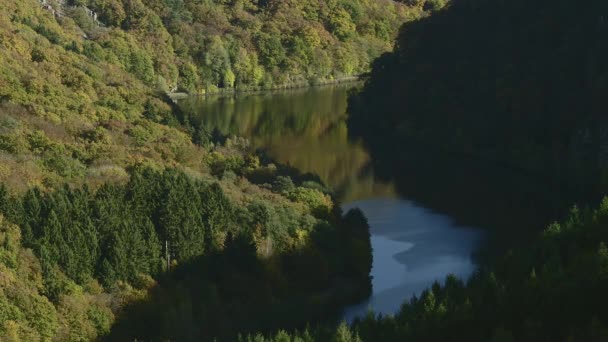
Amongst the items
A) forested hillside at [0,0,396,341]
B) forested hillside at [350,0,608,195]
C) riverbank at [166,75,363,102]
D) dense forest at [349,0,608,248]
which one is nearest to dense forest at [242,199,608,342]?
forested hillside at [0,0,396,341]

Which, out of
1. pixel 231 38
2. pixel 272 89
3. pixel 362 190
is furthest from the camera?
pixel 231 38

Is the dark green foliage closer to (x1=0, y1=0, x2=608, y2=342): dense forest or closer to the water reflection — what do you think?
(x1=0, y1=0, x2=608, y2=342): dense forest

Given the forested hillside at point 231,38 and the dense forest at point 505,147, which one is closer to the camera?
the dense forest at point 505,147

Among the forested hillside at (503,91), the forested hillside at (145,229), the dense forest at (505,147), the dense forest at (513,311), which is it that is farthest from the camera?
the forested hillside at (503,91)

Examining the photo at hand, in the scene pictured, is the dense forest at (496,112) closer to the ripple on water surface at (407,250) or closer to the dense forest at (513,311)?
the ripple on water surface at (407,250)

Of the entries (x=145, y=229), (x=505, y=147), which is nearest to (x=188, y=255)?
(x=145, y=229)

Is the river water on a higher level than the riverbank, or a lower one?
lower

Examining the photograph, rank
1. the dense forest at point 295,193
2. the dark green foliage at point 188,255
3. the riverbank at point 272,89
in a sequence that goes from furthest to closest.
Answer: the riverbank at point 272,89 → the dark green foliage at point 188,255 → the dense forest at point 295,193

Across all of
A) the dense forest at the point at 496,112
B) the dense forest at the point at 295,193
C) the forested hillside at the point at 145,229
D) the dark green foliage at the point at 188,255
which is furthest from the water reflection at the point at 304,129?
the dark green foliage at the point at 188,255

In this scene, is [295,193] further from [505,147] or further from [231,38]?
[231,38]
